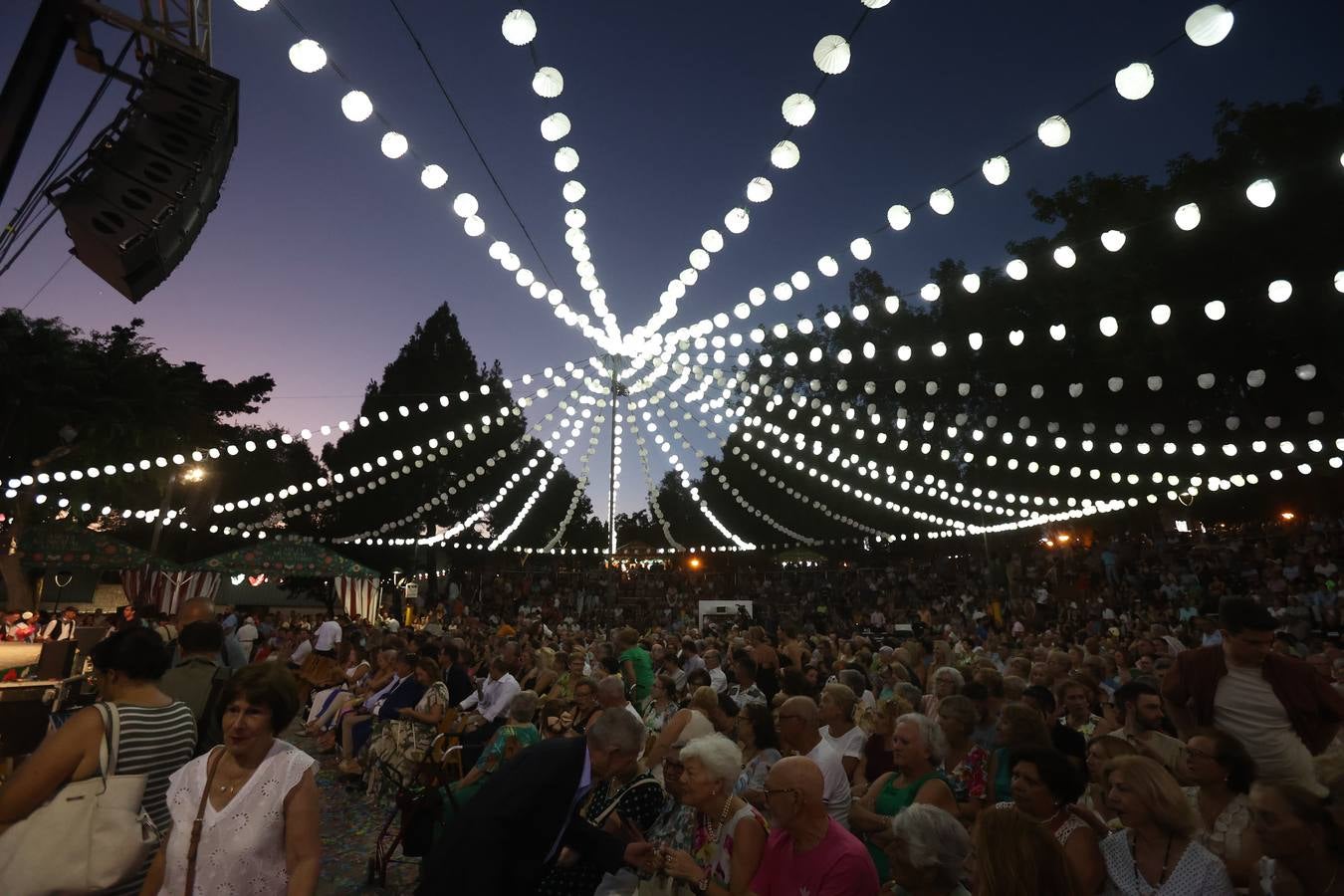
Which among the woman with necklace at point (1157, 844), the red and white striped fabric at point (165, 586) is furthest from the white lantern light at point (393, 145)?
the red and white striped fabric at point (165, 586)

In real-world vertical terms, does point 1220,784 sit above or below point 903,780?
above

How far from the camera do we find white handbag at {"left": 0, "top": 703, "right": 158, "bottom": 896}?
2062mm

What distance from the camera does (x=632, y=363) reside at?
1294cm

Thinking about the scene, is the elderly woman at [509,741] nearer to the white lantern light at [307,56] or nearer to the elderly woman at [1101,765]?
the elderly woman at [1101,765]

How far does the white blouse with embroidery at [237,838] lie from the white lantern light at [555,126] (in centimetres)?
606

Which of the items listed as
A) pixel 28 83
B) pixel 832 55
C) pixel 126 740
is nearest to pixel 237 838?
pixel 126 740

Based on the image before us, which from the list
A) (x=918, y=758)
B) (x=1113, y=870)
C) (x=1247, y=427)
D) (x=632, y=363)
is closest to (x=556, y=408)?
(x=632, y=363)

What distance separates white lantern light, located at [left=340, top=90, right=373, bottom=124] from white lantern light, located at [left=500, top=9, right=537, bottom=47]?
1.46m

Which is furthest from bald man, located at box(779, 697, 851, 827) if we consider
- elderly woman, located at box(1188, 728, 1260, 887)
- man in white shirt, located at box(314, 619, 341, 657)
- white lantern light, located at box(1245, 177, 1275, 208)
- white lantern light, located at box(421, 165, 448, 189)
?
man in white shirt, located at box(314, 619, 341, 657)

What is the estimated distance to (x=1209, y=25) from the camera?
15.9ft

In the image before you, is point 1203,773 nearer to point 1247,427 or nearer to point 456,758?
point 456,758

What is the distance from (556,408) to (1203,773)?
14.3 metres

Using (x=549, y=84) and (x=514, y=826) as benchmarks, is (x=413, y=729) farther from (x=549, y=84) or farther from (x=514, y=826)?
(x=549, y=84)

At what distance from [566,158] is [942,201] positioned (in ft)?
13.1
